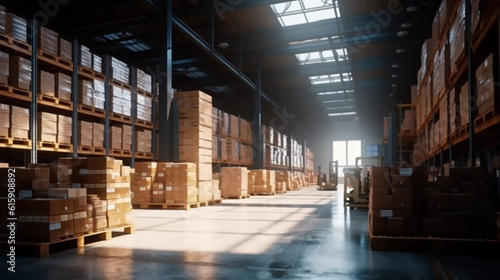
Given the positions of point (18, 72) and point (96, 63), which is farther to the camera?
point (96, 63)

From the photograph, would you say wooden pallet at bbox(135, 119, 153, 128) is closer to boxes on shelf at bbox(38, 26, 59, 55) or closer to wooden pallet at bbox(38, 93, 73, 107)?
wooden pallet at bbox(38, 93, 73, 107)

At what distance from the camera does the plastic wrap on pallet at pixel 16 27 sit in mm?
7668

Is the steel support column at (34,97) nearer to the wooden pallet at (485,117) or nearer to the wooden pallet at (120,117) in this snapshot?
the wooden pallet at (120,117)

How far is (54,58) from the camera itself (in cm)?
874

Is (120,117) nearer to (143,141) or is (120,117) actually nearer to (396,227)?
(143,141)

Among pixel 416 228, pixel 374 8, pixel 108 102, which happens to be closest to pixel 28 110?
pixel 108 102

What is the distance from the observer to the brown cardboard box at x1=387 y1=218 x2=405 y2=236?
4723 millimetres

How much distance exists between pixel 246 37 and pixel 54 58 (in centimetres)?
709

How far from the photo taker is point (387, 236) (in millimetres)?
4688

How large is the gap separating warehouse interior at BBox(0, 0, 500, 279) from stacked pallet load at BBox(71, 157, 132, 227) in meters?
0.02

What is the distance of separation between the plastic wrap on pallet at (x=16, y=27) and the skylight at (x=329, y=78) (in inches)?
566

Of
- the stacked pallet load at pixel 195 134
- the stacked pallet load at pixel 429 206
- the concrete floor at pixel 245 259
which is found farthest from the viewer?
the stacked pallet load at pixel 195 134

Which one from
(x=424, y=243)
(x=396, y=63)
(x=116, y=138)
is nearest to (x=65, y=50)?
(x=116, y=138)

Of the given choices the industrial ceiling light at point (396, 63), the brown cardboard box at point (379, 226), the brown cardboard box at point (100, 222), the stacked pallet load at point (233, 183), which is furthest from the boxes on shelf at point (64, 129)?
the industrial ceiling light at point (396, 63)
